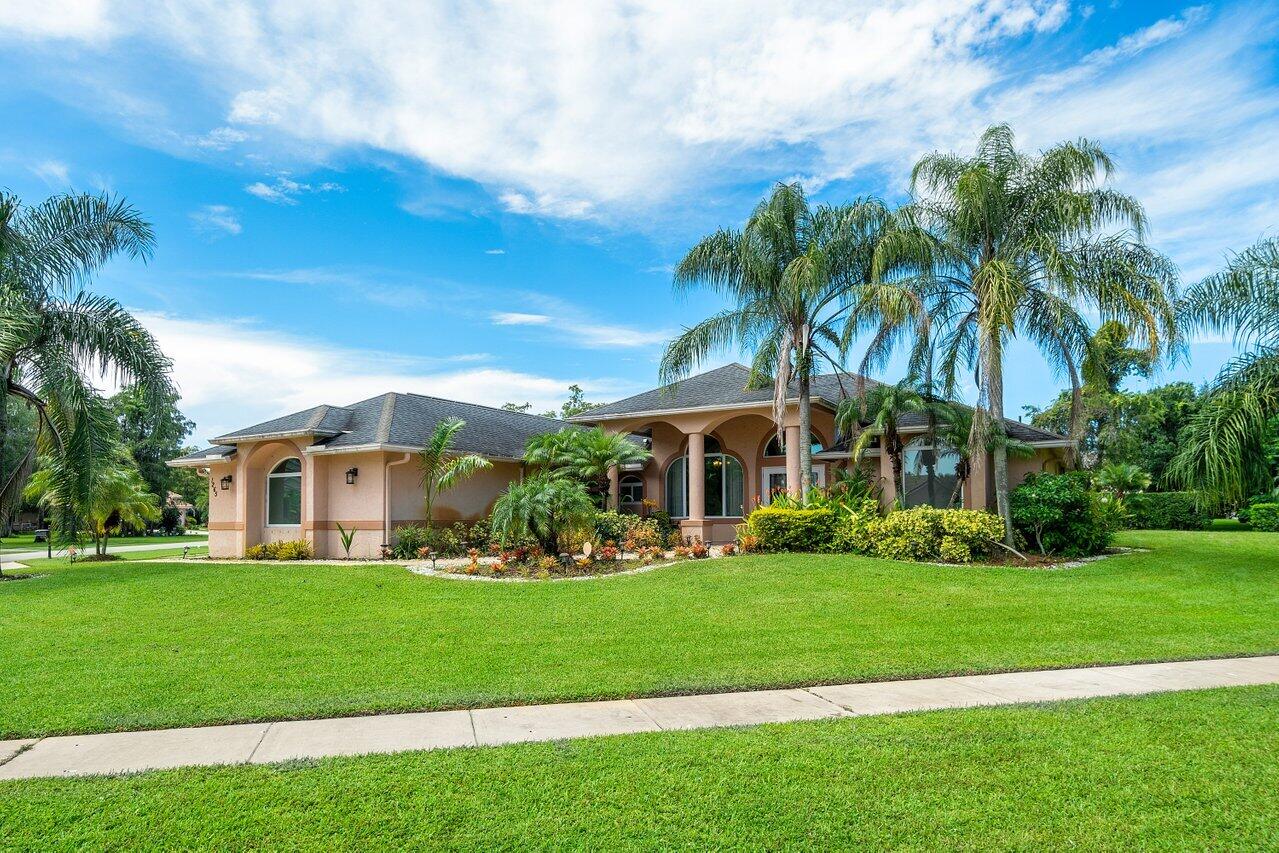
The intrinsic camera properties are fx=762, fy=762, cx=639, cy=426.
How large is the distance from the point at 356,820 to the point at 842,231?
1579 centimetres

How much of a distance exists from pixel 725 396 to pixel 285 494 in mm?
12673

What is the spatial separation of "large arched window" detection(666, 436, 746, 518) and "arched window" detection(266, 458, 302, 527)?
10524mm

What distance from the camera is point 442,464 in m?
20.1

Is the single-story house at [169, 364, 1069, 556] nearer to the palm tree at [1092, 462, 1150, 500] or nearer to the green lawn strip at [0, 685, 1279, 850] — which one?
the palm tree at [1092, 462, 1150, 500]

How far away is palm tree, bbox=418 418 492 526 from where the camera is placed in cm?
1915

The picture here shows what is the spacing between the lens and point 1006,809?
150 inches

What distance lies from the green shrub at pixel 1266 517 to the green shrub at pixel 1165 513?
2.21 meters

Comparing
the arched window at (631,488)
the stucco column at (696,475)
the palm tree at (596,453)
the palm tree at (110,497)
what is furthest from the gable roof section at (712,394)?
the palm tree at (110,497)

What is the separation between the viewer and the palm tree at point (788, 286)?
16922 mm

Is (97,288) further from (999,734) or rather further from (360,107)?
(999,734)

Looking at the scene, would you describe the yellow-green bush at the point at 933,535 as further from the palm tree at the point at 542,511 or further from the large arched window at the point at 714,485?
the large arched window at the point at 714,485

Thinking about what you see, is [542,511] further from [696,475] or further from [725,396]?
[725,396]

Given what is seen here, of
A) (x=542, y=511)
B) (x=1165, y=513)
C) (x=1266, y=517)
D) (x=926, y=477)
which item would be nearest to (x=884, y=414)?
(x=926, y=477)

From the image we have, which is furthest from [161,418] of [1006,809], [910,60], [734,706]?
[1006,809]
